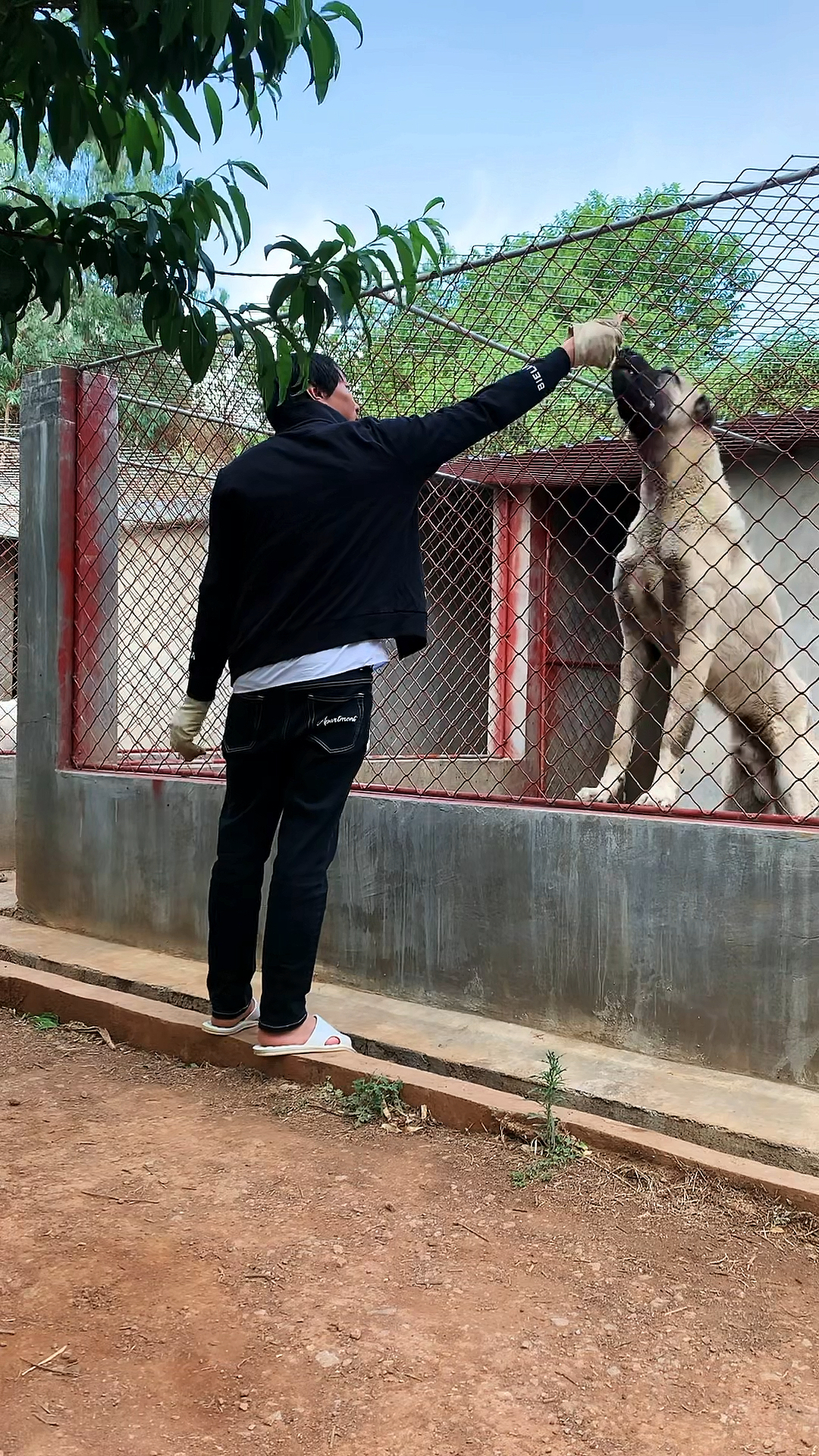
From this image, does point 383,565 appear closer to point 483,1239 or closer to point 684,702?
point 684,702

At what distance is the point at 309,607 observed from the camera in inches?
110

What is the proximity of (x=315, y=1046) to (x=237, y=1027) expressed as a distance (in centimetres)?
30

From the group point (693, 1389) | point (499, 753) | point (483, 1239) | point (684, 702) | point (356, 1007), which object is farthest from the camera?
point (499, 753)

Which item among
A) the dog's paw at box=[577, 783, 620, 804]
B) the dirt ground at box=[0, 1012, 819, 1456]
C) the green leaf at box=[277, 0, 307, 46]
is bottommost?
the dirt ground at box=[0, 1012, 819, 1456]

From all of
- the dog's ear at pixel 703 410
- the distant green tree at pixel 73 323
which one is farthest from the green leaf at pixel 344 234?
the distant green tree at pixel 73 323

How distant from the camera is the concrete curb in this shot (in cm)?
231

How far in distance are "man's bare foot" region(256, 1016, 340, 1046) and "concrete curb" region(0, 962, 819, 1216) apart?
5 centimetres

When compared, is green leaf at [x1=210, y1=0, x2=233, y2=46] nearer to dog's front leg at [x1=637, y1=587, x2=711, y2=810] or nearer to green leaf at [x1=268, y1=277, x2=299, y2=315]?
green leaf at [x1=268, y1=277, x2=299, y2=315]

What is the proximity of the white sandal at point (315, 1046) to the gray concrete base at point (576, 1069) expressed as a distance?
116 mm

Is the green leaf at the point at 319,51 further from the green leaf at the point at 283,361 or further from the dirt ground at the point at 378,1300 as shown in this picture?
the dirt ground at the point at 378,1300

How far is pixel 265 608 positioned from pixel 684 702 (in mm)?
1555

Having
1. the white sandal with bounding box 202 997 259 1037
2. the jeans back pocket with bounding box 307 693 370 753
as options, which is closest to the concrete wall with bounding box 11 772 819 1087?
the white sandal with bounding box 202 997 259 1037

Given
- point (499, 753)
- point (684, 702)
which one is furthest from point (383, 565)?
point (499, 753)

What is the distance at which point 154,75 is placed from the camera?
4.58 ft
